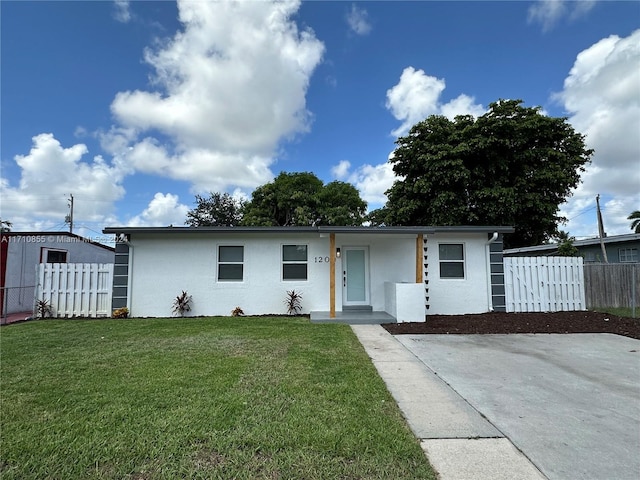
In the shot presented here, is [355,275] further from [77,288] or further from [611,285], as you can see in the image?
[77,288]

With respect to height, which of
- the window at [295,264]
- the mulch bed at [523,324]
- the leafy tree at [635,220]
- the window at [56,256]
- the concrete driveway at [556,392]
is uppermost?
the leafy tree at [635,220]

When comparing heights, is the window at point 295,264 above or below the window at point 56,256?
below

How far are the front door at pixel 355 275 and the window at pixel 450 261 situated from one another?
2.36m

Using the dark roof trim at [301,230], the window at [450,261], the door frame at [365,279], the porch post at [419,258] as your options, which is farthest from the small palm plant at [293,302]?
the window at [450,261]

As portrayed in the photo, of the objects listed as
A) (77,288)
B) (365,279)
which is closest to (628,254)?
(365,279)

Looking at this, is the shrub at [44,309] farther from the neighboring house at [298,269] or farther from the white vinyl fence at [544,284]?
the white vinyl fence at [544,284]

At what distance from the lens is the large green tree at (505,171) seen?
1573 centimetres

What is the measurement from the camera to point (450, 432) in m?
2.85

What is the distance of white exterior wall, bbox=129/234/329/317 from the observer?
10.0m

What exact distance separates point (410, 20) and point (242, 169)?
15.3 meters

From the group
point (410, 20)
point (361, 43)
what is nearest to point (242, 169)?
point (361, 43)

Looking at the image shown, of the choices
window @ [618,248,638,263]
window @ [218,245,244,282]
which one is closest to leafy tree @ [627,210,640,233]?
window @ [618,248,638,263]

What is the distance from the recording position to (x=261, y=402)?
3375 mm

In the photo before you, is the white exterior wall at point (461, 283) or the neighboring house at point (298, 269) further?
the white exterior wall at point (461, 283)
